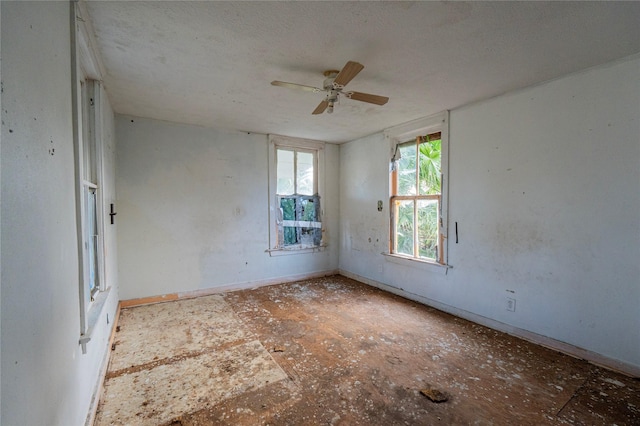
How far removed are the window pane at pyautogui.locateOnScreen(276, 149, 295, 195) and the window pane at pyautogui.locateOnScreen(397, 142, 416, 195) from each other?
1.82m

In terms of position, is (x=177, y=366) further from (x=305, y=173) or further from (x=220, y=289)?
(x=305, y=173)

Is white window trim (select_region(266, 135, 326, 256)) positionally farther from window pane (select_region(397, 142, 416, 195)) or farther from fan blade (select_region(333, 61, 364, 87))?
fan blade (select_region(333, 61, 364, 87))

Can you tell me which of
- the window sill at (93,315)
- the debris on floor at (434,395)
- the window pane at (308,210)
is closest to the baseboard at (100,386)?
the window sill at (93,315)

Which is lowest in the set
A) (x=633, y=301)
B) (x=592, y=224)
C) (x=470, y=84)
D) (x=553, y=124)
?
(x=633, y=301)

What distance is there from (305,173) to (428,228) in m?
2.31

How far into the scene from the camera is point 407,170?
410 cm

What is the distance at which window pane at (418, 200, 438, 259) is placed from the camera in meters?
3.71

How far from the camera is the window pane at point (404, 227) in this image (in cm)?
405

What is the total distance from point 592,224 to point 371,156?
9.35 feet

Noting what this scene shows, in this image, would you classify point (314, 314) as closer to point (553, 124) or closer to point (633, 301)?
point (633, 301)

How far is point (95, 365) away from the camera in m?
1.98

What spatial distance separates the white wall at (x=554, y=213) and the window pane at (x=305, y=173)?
2.44 metres

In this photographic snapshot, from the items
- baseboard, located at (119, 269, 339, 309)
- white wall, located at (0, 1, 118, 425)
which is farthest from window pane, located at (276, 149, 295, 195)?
white wall, located at (0, 1, 118, 425)

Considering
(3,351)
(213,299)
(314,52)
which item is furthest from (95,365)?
(314,52)
